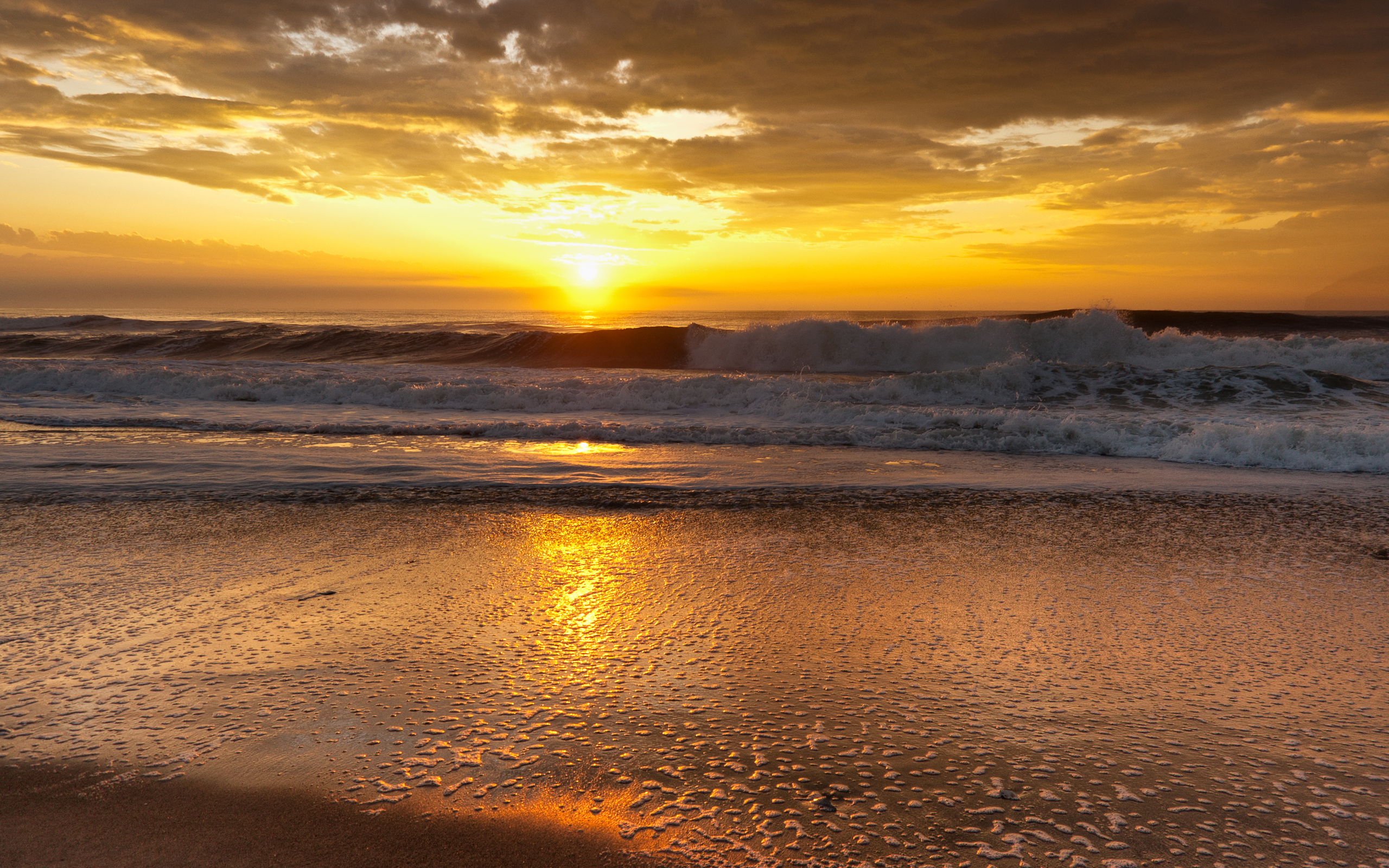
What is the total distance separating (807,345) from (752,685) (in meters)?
21.8

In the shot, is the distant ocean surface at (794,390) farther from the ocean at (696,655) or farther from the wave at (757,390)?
the ocean at (696,655)

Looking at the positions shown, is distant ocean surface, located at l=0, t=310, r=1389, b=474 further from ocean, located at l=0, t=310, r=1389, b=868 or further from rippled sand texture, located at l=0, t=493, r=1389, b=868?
rippled sand texture, located at l=0, t=493, r=1389, b=868

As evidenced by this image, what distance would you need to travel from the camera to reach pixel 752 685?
8.15 ft

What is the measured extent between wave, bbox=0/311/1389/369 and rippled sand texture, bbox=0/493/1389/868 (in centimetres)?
1463

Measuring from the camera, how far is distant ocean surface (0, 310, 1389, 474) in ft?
27.9

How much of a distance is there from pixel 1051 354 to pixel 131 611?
22.2 metres

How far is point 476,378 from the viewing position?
14.5m

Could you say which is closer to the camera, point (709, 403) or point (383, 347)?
point (709, 403)

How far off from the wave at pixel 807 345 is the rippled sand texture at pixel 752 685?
48.0ft

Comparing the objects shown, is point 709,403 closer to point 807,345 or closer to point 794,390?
point 794,390

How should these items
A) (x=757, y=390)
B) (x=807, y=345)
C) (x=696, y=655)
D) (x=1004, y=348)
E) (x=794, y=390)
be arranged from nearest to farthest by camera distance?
(x=696, y=655) < (x=794, y=390) < (x=757, y=390) < (x=1004, y=348) < (x=807, y=345)

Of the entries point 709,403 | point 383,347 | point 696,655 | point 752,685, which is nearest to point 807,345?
point 709,403

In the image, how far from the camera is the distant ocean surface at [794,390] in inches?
335

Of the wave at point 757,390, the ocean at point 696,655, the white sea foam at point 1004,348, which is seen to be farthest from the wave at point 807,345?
the ocean at point 696,655
